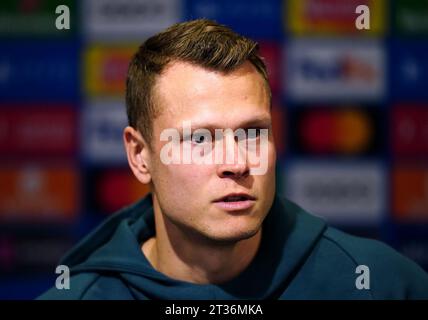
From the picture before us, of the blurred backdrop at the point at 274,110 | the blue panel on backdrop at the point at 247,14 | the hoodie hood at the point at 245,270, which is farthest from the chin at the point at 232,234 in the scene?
the blue panel on backdrop at the point at 247,14

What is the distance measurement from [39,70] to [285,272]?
1148mm

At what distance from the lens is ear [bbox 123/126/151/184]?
45.6 inches

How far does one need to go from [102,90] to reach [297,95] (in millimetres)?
580

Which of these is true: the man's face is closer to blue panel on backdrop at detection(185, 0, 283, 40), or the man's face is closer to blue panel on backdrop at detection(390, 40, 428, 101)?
blue panel on backdrop at detection(185, 0, 283, 40)

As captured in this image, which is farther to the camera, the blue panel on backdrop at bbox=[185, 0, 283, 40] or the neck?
the blue panel on backdrop at bbox=[185, 0, 283, 40]

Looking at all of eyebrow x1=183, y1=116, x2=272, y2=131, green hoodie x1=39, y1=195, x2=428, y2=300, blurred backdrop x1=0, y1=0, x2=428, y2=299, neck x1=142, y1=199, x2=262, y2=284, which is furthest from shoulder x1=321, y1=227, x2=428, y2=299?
blurred backdrop x1=0, y1=0, x2=428, y2=299

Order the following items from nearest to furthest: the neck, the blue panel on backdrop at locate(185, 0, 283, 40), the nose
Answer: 1. the nose
2. the neck
3. the blue panel on backdrop at locate(185, 0, 283, 40)

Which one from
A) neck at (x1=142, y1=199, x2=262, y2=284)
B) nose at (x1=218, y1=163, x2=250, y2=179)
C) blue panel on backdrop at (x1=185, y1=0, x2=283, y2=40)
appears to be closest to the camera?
nose at (x1=218, y1=163, x2=250, y2=179)

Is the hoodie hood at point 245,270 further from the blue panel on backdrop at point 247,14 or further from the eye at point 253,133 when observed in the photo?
the blue panel on backdrop at point 247,14

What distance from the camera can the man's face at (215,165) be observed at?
1017mm

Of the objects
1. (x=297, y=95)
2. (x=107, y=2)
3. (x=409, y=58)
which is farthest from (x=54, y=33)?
(x=409, y=58)

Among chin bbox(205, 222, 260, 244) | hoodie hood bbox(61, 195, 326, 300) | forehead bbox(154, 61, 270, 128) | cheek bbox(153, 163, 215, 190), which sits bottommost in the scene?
hoodie hood bbox(61, 195, 326, 300)

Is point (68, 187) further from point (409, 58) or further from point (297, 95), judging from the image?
point (409, 58)

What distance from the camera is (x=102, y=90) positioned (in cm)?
194
